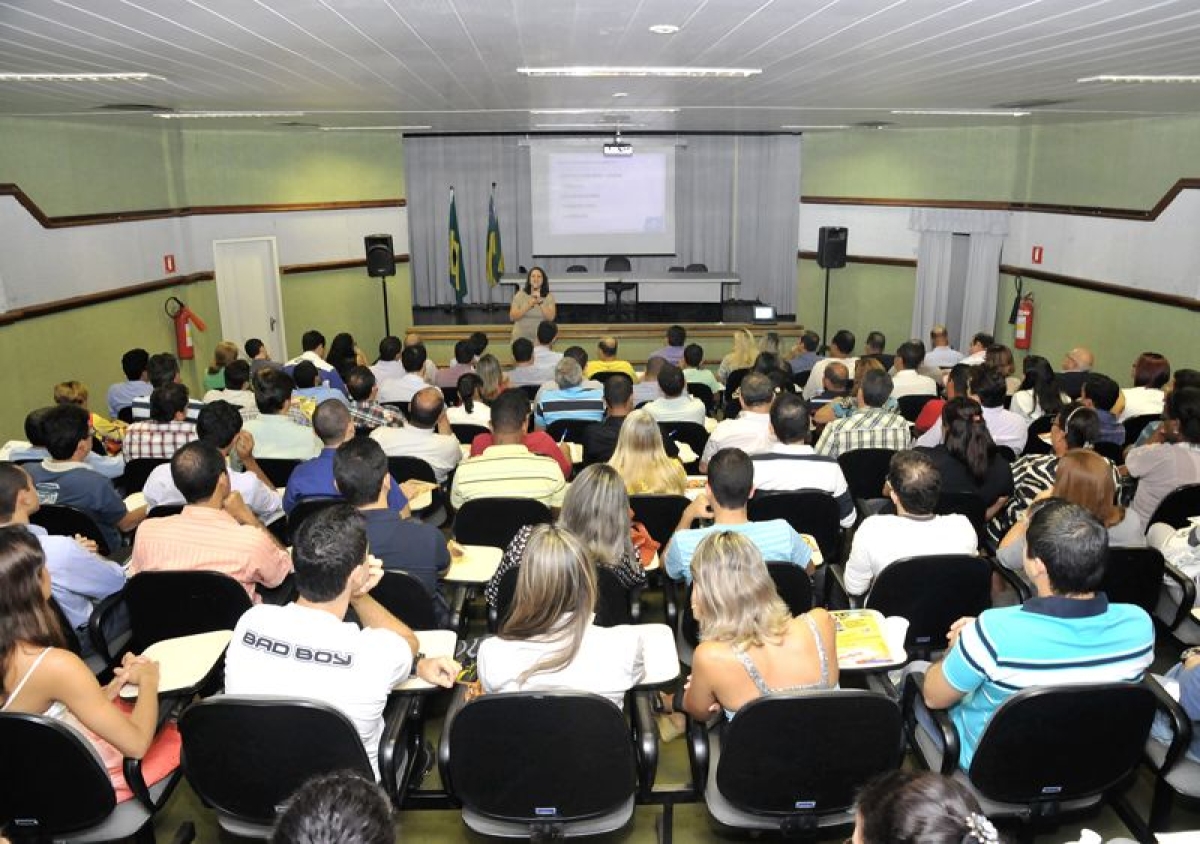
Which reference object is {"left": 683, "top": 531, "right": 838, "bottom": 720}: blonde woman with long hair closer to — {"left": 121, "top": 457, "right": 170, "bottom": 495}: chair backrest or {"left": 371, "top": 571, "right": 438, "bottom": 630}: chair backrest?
{"left": 371, "top": 571, "right": 438, "bottom": 630}: chair backrest

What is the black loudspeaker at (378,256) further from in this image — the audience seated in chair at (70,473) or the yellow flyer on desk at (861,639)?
the yellow flyer on desk at (861,639)

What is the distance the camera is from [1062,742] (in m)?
2.51

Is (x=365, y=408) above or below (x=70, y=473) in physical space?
below

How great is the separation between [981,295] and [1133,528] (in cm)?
860

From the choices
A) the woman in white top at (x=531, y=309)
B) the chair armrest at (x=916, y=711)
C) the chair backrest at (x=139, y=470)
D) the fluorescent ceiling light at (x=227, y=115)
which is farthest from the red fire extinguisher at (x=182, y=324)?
the chair armrest at (x=916, y=711)

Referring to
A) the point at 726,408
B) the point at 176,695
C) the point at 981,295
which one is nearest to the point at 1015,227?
the point at 981,295

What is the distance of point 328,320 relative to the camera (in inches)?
495

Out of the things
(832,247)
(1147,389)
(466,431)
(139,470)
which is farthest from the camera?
(832,247)

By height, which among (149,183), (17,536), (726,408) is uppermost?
(149,183)

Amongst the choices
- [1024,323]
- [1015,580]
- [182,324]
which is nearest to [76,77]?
[182,324]

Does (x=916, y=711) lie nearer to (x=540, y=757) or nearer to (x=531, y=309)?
(x=540, y=757)

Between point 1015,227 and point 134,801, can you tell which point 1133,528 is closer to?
point 134,801

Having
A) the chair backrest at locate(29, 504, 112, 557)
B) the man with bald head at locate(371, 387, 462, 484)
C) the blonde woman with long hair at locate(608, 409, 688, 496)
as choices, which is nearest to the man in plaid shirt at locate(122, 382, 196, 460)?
the chair backrest at locate(29, 504, 112, 557)

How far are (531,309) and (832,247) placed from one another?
Answer: 457 cm
